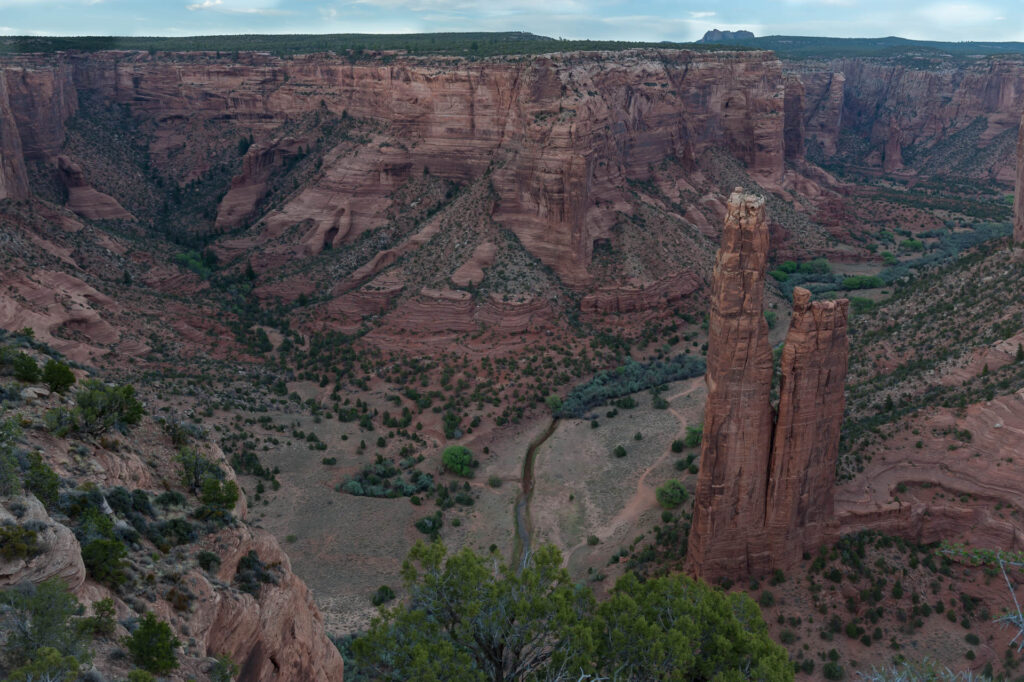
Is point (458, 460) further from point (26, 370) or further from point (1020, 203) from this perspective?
point (1020, 203)

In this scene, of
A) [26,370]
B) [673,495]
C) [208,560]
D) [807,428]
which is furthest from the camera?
[673,495]

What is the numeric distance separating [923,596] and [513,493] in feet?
69.3

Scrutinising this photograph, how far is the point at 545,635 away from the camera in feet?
70.1

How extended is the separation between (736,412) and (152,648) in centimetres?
2129

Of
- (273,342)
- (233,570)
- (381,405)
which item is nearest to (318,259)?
(273,342)

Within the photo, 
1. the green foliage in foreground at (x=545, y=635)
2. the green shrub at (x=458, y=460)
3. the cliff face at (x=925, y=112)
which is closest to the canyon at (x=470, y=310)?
the green shrub at (x=458, y=460)

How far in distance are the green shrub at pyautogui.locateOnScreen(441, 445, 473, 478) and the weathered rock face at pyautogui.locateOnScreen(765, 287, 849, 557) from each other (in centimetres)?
1989

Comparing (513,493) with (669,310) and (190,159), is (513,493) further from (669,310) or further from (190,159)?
(190,159)

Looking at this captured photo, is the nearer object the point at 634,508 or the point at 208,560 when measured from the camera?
the point at 208,560

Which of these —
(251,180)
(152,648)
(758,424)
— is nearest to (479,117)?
(251,180)

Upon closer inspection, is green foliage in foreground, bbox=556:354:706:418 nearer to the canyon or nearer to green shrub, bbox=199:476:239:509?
the canyon

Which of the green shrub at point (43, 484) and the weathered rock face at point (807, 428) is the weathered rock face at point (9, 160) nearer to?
the green shrub at point (43, 484)


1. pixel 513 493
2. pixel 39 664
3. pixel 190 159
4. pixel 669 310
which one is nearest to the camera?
pixel 39 664

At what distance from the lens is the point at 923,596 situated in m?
30.1
